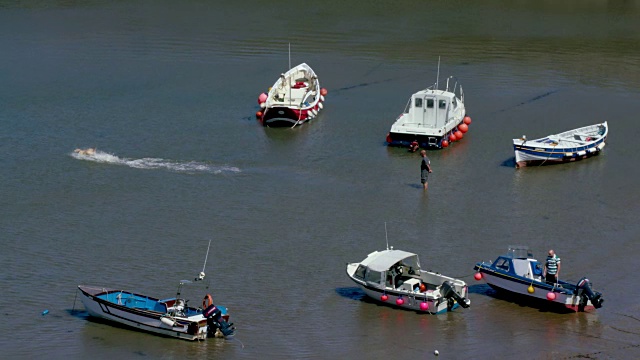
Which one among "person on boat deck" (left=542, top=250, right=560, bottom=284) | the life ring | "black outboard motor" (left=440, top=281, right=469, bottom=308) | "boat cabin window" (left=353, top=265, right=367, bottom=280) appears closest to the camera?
the life ring

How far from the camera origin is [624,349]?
29.9 metres

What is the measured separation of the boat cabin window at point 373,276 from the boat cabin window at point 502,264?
356 cm

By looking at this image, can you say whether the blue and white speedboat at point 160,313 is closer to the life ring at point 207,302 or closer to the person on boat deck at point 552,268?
the life ring at point 207,302

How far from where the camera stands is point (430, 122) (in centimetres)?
5156

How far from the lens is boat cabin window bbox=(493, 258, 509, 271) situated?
33.0 m

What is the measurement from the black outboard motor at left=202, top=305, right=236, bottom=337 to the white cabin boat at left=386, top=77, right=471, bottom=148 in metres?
20.9

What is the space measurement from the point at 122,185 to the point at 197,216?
5.00 meters

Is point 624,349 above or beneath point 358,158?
beneath

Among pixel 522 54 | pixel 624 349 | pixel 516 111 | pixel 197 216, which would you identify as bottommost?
pixel 624 349

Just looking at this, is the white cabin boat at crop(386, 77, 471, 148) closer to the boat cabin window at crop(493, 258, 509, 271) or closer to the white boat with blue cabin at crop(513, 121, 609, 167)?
the white boat with blue cabin at crop(513, 121, 609, 167)

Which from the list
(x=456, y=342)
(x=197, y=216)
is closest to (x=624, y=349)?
(x=456, y=342)

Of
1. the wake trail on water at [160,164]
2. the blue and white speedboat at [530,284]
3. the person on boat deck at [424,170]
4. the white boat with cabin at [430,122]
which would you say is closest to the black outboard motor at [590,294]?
the blue and white speedboat at [530,284]

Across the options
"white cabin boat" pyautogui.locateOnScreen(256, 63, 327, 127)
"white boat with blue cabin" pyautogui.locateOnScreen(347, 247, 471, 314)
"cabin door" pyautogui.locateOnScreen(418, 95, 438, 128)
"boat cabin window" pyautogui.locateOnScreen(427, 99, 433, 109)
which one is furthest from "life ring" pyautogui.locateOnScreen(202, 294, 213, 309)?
"white cabin boat" pyautogui.locateOnScreen(256, 63, 327, 127)

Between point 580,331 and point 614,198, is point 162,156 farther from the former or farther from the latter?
point 580,331
